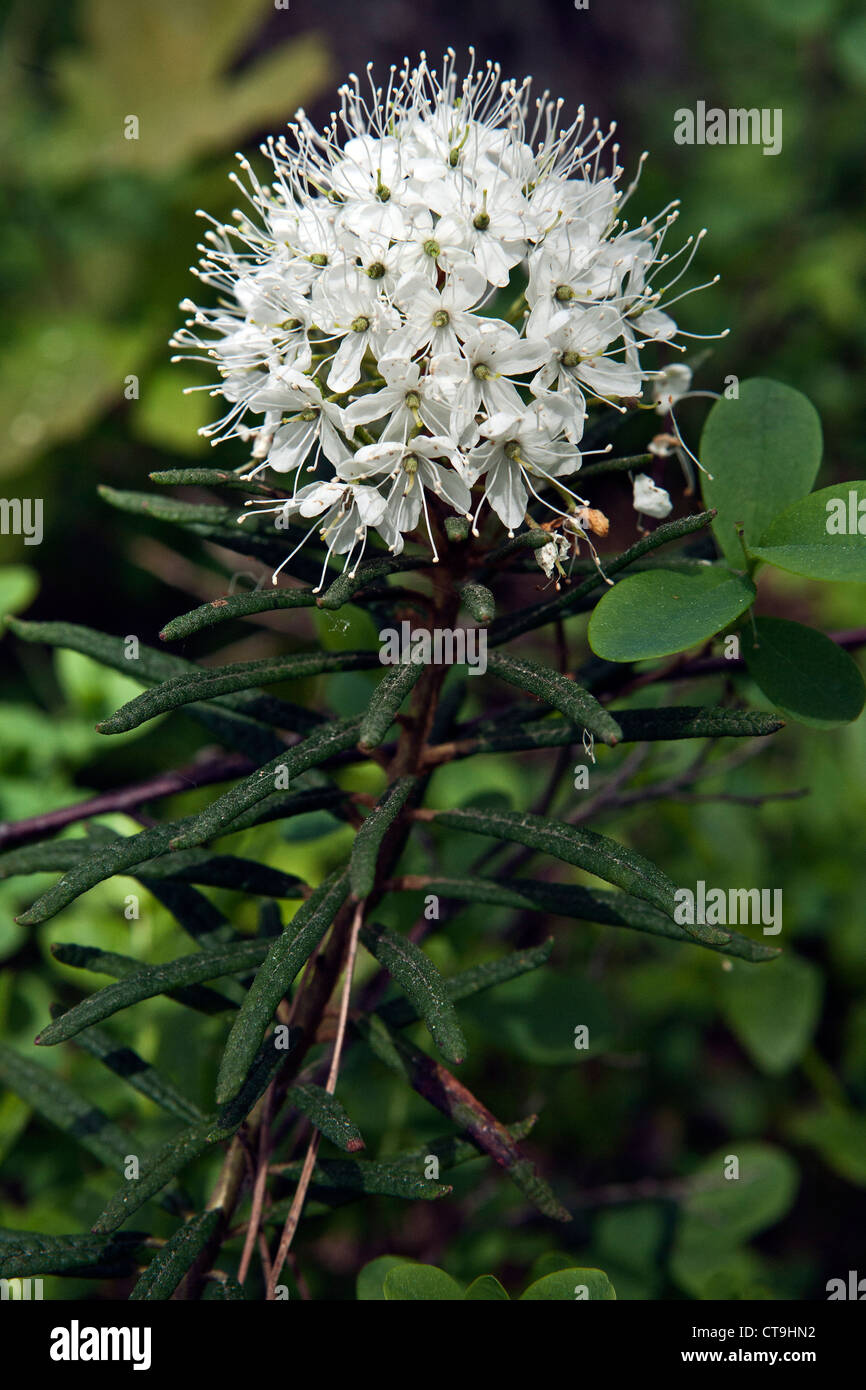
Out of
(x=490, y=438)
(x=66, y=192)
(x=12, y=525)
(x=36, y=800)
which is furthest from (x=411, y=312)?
(x=66, y=192)

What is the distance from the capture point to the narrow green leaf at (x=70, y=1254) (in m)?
1.21

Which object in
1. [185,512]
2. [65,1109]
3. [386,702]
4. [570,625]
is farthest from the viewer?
[570,625]

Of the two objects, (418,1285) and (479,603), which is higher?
(479,603)

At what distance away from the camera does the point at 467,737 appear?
147 centimetres

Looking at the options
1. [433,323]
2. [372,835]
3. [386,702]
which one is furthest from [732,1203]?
[433,323]

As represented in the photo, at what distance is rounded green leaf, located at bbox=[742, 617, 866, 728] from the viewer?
4.06ft

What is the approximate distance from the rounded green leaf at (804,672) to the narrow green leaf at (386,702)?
468 mm

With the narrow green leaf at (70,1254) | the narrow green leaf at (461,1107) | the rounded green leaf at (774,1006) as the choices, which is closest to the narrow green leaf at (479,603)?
the narrow green leaf at (461,1107)

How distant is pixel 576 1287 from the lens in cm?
124

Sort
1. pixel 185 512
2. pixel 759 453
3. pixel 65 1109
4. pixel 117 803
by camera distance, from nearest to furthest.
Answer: pixel 185 512 < pixel 759 453 < pixel 65 1109 < pixel 117 803

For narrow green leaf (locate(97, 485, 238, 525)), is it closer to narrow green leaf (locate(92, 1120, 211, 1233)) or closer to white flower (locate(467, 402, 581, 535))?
white flower (locate(467, 402, 581, 535))

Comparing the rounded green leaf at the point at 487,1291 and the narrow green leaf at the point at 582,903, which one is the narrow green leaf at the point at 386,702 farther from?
the rounded green leaf at the point at 487,1291

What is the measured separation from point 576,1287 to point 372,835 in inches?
25.3

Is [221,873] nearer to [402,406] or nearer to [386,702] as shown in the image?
[386,702]
